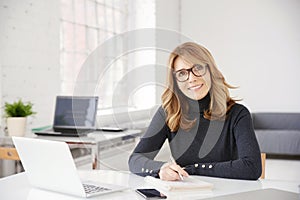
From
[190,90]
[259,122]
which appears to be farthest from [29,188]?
[259,122]

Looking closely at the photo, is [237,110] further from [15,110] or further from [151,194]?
[15,110]

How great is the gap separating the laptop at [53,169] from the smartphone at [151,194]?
3.3 inches

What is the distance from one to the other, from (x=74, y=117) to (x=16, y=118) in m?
0.38

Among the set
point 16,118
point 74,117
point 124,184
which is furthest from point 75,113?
point 124,184

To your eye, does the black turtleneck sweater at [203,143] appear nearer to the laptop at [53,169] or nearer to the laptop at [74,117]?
the laptop at [53,169]

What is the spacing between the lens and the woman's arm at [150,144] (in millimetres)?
1866

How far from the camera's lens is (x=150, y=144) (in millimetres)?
1983

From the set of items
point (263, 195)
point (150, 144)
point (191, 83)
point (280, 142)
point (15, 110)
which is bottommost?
point (280, 142)

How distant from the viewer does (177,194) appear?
1.45 meters

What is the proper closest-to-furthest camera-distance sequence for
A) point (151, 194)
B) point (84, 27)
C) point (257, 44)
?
point (151, 194)
point (84, 27)
point (257, 44)

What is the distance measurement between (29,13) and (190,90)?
7.55 feet

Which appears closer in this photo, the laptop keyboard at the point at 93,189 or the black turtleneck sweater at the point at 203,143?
the laptop keyboard at the point at 93,189

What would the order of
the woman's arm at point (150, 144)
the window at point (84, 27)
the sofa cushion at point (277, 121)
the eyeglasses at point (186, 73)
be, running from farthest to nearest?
1. the sofa cushion at point (277, 121)
2. the window at point (84, 27)
3. the woman's arm at point (150, 144)
4. the eyeglasses at point (186, 73)

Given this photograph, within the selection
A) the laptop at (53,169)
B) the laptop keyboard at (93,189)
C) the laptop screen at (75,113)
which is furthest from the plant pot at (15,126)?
the laptop keyboard at (93,189)
